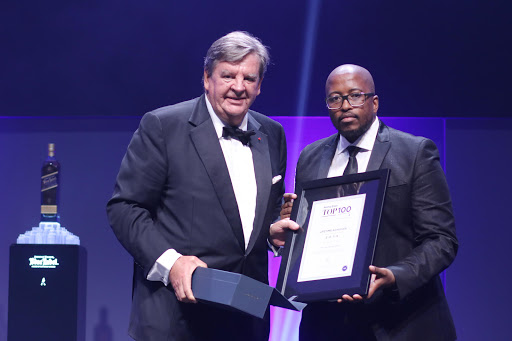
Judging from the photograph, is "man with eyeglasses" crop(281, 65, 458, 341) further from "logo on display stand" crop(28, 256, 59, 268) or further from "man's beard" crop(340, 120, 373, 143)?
"logo on display stand" crop(28, 256, 59, 268)

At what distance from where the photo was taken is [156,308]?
2381 mm

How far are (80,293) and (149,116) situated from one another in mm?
2185

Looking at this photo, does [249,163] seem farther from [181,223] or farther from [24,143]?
[24,143]

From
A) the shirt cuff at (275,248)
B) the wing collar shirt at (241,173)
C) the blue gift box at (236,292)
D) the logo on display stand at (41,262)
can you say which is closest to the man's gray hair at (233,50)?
the wing collar shirt at (241,173)

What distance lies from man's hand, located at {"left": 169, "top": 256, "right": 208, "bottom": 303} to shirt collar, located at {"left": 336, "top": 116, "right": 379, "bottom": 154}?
2.59 feet

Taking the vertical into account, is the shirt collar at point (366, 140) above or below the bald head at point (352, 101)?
below

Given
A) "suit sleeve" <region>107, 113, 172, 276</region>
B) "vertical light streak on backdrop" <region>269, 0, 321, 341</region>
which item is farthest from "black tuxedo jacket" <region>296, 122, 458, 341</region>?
"vertical light streak on backdrop" <region>269, 0, 321, 341</region>

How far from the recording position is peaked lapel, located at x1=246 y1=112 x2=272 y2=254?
8.07 feet

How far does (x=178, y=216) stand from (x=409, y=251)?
2.81ft

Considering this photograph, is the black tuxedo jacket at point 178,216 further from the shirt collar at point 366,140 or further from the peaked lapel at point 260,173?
the shirt collar at point 366,140

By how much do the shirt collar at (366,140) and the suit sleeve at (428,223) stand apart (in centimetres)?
19

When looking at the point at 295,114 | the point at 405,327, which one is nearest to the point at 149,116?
the point at 405,327

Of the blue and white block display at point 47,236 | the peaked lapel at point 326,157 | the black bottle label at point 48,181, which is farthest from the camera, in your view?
the black bottle label at point 48,181

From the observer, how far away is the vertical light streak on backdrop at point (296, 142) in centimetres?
423
